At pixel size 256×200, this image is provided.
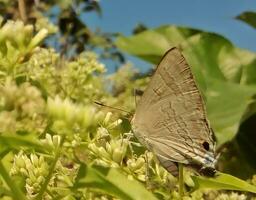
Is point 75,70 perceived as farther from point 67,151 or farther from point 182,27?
point 182,27

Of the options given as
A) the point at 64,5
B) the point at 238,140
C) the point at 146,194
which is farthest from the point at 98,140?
the point at 64,5

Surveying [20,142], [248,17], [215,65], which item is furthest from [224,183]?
[248,17]

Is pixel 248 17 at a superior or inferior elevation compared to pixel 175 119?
inferior

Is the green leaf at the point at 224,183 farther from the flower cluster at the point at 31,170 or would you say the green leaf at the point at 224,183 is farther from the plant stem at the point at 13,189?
the plant stem at the point at 13,189

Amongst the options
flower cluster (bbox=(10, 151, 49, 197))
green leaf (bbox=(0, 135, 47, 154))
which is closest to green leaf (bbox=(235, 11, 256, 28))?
flower cluster (bbox=(10, 151, 49, 197))

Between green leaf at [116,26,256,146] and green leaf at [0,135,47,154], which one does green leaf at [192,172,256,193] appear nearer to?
green leaf at [0,135,47,154]

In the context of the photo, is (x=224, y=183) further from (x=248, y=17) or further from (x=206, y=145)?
(x=248, y=17)

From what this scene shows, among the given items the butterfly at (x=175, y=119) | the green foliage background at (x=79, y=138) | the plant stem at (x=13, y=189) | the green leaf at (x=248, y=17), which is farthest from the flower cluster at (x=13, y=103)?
the green leaf at (x=248, y=17)
